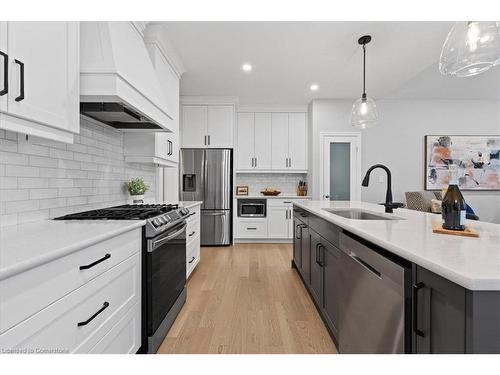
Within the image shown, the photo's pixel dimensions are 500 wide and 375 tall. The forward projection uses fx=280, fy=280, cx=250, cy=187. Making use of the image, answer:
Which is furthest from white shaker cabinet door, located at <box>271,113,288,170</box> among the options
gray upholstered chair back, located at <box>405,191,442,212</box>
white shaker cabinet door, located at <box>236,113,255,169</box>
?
gray upholstered chair back, located at <box>405,191,442,212</box>

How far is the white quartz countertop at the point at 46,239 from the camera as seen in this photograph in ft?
2.67

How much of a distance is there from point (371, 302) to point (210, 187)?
392cm

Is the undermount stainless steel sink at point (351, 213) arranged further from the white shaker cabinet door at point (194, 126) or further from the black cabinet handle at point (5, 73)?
the white shaker cabinet door at point (194, 126)

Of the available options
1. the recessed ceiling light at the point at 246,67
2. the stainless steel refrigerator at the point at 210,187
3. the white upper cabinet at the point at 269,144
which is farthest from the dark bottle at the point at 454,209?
the white upper cabinet at the point at 269,144

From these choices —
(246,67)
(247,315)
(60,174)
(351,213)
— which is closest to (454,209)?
(351,213)

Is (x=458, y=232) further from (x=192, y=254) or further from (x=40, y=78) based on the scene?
(x=192, y=254)

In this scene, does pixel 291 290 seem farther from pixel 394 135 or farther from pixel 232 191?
pixel 394 135

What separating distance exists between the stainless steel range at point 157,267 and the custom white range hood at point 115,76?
2.38 feet

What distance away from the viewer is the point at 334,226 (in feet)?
6.11

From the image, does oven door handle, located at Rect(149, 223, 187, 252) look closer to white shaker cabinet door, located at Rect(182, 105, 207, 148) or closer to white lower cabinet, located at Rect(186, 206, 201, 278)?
white lower cabinet, located at Rect(186, 206, 201, 278)

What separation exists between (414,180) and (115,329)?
18.3 ft

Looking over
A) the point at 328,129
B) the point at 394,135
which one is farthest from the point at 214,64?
the point at 394,135

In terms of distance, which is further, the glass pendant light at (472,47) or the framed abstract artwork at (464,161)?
the framed abstract artwork at (464,161)

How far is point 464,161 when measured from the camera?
5.36 meters
